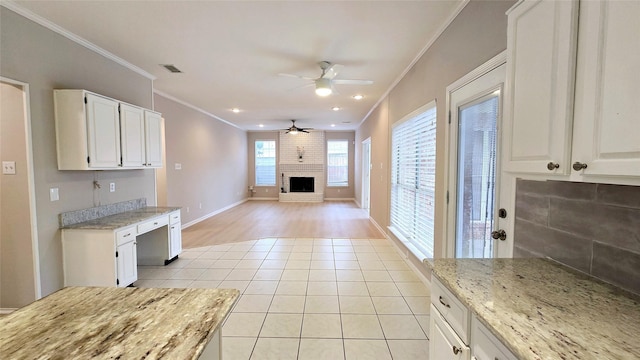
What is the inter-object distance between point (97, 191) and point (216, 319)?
300cm

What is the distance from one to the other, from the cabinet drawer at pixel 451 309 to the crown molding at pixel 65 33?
380cm

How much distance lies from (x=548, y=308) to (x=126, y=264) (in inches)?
136

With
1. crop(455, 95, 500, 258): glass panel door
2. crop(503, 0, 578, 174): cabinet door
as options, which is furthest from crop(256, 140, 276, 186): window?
crop(503, 0, 578, 174): cabinet door

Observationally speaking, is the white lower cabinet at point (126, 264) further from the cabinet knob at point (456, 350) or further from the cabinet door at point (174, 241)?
the cabinet knob at point (456, 350)

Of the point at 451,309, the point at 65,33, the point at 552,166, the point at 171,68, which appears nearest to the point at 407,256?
the point at 451,309

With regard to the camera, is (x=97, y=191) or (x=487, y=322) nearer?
(x=487, y=322)

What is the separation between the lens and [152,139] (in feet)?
11.9

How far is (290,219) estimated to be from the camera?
6.73 m

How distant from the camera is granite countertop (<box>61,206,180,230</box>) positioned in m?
2.68

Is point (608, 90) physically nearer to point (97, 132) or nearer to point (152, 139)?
point (97, 132)

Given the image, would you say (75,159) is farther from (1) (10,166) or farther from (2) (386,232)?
(2) (386,232)

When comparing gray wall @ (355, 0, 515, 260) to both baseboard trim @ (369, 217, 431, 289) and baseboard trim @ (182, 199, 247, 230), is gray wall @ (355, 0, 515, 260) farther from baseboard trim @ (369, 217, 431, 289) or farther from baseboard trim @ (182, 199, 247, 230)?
baseboard trim @ (182, 199, 247, 230)

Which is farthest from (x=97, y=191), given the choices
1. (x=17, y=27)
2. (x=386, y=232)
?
(x=386, y=232)

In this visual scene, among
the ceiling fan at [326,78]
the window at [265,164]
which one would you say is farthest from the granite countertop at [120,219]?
the window at [265,164]
